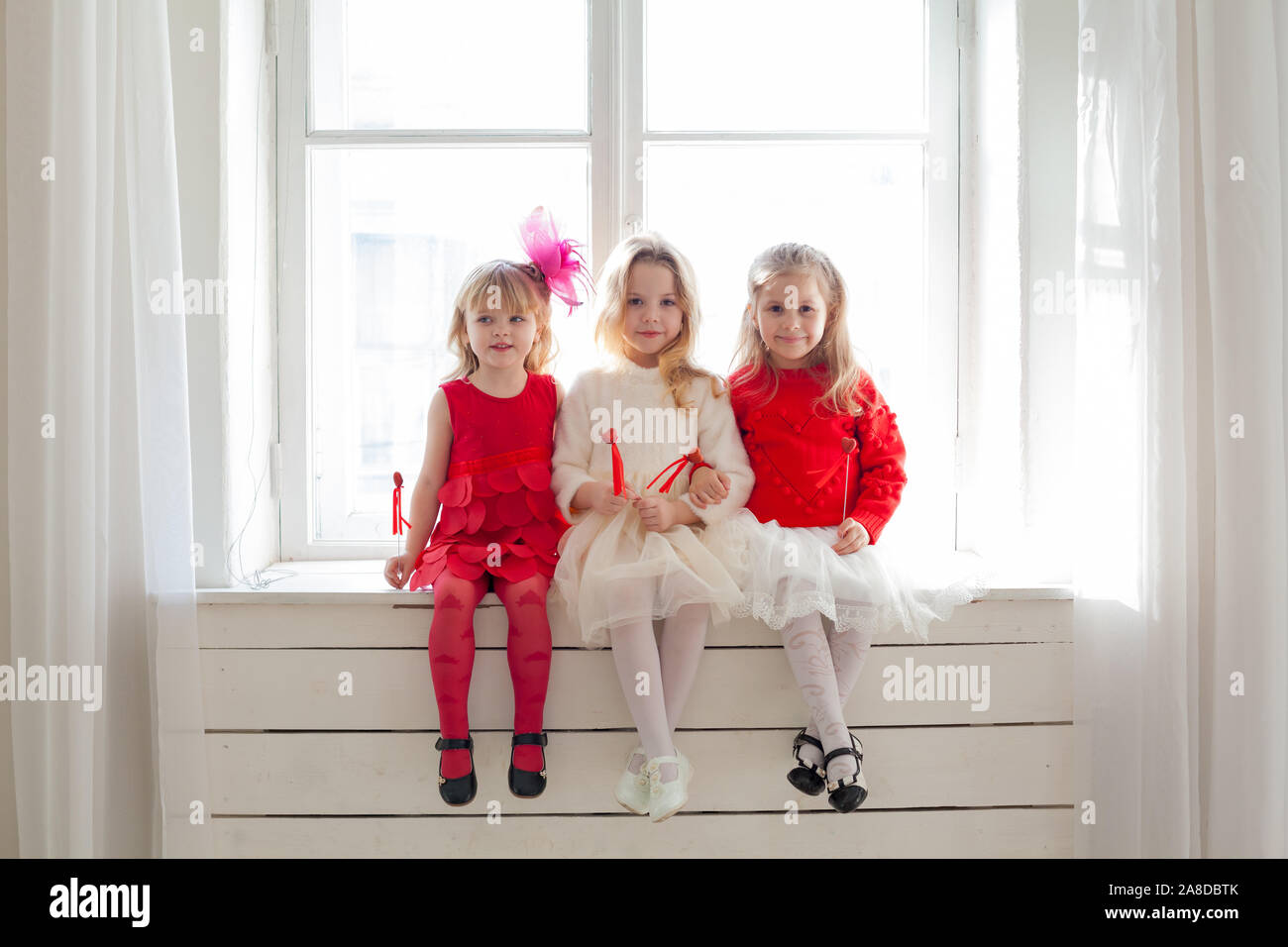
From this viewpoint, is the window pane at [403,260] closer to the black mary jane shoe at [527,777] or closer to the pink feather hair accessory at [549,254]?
the pink feather hair accessory at [549,254]

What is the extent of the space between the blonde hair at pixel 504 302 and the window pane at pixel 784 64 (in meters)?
0.49

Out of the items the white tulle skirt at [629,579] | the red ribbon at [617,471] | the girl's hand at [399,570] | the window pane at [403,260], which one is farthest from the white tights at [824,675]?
the window pane at [403,260]

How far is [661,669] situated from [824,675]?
25cm

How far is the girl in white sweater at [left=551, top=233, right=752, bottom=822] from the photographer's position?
130cm

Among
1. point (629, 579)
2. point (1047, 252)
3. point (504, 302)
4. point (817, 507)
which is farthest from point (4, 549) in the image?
point (1047, 252)

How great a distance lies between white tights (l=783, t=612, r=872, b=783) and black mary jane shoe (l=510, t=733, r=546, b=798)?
1.32 feet

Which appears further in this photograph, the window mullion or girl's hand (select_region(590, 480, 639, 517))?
the window mullion

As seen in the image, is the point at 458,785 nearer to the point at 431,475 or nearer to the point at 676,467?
the point at 431,475

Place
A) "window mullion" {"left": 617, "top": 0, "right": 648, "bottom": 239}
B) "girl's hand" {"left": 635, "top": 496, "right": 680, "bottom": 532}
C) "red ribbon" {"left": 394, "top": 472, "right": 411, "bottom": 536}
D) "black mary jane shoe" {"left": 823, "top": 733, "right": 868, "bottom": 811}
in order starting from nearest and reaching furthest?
"black mary jane shoe" {"left": 823, "top": 733, "right": 868, "bottom": 811}
"girl's hand" {"left": 635, "top": 496, "right": 680, "bottom": 532}
"red ribbon" {"left": 394, "top": 472, "right": 411, "bottom": 536}
"window mullion" {"left": 617, "top": 0, "right": 648, "bottom": 239}

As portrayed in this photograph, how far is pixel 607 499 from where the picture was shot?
1.37 meters

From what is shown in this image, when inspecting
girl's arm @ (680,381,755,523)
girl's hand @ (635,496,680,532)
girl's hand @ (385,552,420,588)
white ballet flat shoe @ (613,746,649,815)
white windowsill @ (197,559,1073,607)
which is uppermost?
girl's arm @ (680,381,755,523)

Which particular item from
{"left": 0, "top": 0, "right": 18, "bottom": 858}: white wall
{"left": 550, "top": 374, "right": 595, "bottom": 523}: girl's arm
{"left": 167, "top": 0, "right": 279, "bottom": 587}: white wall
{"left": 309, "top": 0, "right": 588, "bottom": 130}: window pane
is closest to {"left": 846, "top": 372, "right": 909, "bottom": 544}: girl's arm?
{"left": 550, "top": 374, "right": 595, "bottom": 523}: girl's arm

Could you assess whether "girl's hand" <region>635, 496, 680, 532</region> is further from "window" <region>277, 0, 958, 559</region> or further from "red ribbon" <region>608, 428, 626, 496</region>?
"window" <region>277, 0, 958, 559</region>

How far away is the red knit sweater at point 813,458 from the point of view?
1449mm
